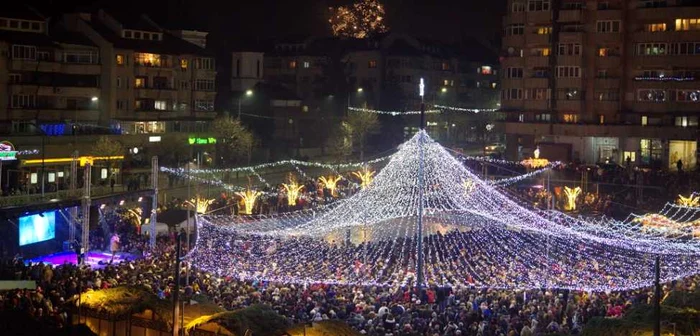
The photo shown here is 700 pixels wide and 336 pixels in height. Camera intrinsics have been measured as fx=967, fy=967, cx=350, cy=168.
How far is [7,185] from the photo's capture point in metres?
39.7

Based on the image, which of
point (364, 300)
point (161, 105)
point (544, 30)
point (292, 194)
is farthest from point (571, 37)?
point (364, 300)

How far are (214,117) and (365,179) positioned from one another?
45.5 ft

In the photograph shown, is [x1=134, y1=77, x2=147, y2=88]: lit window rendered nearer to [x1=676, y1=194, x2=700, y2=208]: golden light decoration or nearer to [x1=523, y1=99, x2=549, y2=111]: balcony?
[x1=523, y1=99, x2=549, y2=111]: balcony

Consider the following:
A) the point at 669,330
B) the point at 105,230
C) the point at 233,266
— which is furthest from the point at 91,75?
the point at 669,330

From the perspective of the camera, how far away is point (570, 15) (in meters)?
55.8

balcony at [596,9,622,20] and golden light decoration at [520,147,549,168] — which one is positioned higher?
balcony at [596,9,622,20]

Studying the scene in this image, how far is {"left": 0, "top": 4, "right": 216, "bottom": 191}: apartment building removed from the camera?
46.2 metres

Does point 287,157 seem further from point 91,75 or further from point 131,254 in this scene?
point 131,254

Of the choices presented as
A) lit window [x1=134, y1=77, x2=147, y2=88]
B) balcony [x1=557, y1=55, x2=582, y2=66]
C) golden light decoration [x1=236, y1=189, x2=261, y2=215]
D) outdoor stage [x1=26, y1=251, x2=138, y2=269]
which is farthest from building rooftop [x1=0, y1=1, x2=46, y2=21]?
balcony [x1=557, y1=55, x2=582, y2=66]

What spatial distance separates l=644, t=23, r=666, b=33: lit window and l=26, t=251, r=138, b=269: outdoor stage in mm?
35284

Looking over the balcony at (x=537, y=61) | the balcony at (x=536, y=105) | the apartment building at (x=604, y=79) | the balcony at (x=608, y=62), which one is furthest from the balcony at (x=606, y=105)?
the balcony at (x=537, y=61)

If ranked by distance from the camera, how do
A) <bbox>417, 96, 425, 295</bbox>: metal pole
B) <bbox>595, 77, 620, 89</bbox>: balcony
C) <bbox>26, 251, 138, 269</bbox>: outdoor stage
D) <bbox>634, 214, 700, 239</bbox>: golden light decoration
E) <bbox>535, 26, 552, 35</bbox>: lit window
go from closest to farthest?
<bbox>417, 96, 425, 295</bbox>: metal pole
<bbox>26, 251, 138, 269</bbox>: outdoor stage
<bbox>634, 214, 700, 239</bbox>: golden light decoration
<bbox>595, 77, 620, 89</bbox>: balcony
<bbox>535, 26, 552, 35</bbox>: lit window

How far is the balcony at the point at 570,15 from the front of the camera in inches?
2190

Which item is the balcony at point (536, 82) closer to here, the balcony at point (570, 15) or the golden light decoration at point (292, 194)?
the balcony at point (570, 15)
